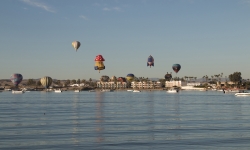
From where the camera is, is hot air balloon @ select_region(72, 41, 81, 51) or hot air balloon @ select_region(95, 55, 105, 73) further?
hot air balloon @ select_region(95, 55, 105, 73)

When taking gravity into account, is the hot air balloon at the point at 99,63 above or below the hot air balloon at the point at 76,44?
below

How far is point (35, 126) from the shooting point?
33.1 meters

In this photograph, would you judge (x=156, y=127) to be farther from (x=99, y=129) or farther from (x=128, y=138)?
(x=128, y=138)

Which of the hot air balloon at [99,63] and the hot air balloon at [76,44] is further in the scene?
the hot air balloon at [99,63]

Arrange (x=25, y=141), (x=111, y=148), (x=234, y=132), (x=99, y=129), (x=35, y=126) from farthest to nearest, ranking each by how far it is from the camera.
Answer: (x=35, y=126) < (x=99, y=129) < (x=234, y=132) < (x=25, y=141) < (x=111, y=148)

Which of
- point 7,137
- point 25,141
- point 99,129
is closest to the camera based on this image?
point 25,141

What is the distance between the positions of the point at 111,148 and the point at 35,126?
489 inches

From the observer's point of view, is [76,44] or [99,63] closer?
[76,44]

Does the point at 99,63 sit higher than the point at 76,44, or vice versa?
the point at 76,44

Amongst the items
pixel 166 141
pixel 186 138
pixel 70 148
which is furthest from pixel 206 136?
pixel 70 148

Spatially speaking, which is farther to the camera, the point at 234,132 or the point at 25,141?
the point at 234,132

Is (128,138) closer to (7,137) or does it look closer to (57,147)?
(57,147)

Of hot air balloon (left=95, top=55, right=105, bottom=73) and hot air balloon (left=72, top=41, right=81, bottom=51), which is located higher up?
hot air balloon (left=72, top=41, right=81, bottom=51)

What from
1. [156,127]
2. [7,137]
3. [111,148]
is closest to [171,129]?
[156,127]
